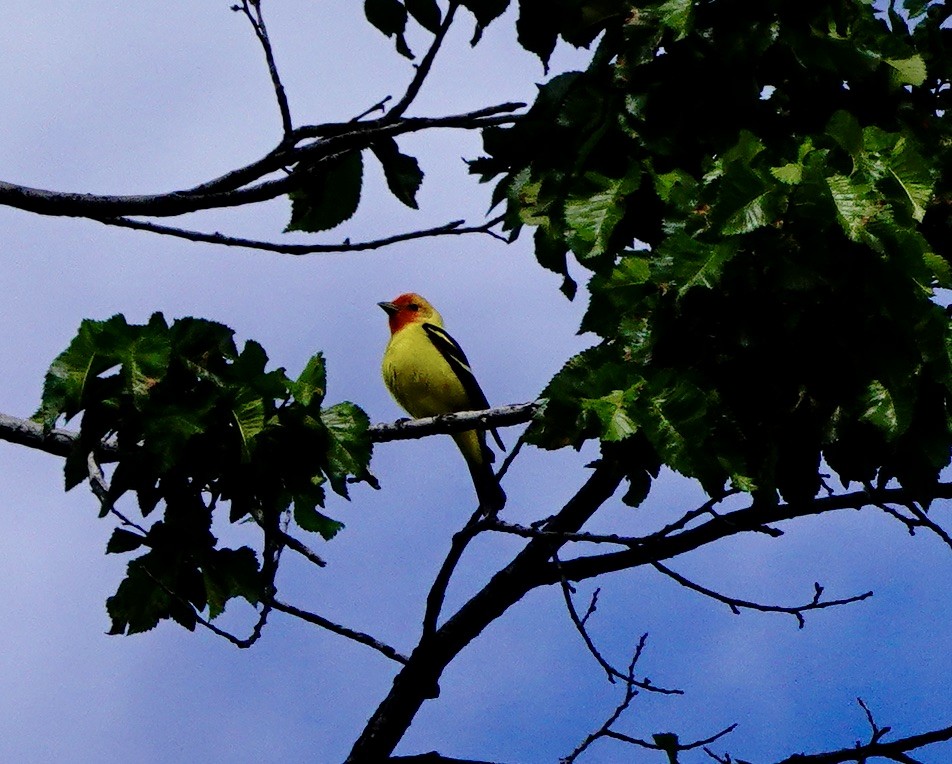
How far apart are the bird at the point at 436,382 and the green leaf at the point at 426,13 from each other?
4.97 meters

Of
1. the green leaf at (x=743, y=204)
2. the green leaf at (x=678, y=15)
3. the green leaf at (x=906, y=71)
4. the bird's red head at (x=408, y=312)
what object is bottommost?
the green leaf at (x=743, y=204)

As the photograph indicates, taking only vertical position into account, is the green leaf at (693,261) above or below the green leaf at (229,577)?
above

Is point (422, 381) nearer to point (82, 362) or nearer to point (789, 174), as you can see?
point (82, 362)

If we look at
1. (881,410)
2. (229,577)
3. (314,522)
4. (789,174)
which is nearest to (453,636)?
(314,522)

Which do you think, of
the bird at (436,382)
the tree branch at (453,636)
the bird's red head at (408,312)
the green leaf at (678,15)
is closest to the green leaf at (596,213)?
the green leaf at (678,15)

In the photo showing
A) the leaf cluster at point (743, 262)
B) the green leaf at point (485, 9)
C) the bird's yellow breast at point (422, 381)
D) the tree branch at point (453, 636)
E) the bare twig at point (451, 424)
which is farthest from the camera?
the bird's yellow breast at point (422, 381)

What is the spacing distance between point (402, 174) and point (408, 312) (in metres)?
5.46

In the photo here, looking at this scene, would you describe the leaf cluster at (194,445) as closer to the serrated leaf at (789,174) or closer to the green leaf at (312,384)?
the green leaf at (312,384)

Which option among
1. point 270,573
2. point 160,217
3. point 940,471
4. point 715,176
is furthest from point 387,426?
point 940,471

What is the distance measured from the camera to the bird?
8586mm

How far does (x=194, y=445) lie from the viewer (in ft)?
13.2

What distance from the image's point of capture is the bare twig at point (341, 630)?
464 centimetres

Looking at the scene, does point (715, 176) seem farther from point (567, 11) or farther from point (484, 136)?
point (484, 136)

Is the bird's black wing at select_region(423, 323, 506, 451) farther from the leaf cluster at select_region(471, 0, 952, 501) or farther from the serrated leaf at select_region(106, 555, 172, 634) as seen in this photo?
the serrated leaf at select_region(106, 555, 172, 634)
